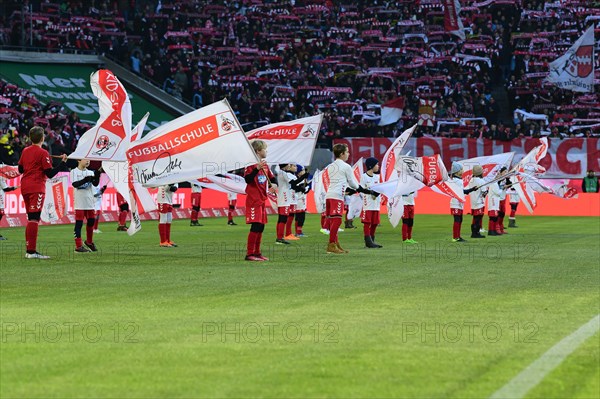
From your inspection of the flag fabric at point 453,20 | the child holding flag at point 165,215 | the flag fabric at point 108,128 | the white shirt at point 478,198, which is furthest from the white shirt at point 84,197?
the flag fabric at point 453,20

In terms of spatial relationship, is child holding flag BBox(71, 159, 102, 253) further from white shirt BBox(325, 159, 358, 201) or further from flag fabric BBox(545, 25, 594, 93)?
flag fabric BBox(545, 25, 594, 93)

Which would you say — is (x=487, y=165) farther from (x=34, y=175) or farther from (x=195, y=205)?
(x=34, y=175)

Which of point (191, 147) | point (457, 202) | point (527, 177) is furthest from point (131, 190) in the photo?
point (527, 177)

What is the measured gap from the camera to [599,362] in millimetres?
8617

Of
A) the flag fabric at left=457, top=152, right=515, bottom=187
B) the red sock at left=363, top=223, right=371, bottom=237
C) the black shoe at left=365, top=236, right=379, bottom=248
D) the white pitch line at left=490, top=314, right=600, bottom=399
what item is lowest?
→ the white pitch line at left=490, top=314, right=600, bottom=399

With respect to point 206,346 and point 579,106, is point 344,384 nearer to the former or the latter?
point 206,346

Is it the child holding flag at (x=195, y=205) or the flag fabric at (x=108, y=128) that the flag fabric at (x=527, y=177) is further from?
the flag fabric at (x=108, y=128)

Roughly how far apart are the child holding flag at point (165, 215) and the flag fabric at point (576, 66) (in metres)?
33.5

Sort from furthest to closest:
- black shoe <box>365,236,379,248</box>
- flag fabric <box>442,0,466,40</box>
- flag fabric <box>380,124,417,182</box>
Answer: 1. flag fabric <box>442,0,466,40</box>
2. flag fabric <box>380,124,417,182</box>
3. black shoe <box>365,236,379,248</box>

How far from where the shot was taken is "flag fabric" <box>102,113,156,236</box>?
20.5 metres

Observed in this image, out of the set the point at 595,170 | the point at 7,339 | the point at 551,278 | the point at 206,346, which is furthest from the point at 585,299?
the point at 595,170

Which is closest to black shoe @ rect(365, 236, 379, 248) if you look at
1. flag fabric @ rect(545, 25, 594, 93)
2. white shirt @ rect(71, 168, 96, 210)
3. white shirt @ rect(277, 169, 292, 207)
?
white shirt @ rect(277, 169, 292, 207)

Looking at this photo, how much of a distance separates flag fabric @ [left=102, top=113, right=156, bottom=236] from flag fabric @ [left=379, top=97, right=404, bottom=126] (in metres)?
33.4

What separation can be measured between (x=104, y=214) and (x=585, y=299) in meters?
27.5
